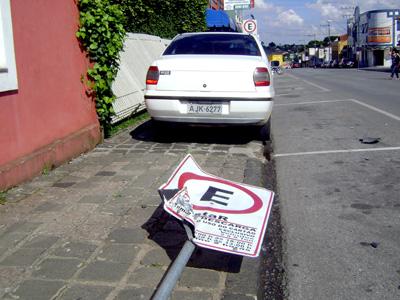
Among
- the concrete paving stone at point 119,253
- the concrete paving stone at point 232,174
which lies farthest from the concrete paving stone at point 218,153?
the concrete paving stone at point 119,253

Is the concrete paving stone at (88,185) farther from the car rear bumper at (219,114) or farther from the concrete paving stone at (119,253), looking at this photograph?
the car rear bumper at (219,114)

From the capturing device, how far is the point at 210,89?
20.9 feet

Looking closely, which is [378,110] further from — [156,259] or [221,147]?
[156,259]

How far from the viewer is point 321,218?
160 inches

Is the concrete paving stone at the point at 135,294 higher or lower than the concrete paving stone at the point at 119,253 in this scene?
lower

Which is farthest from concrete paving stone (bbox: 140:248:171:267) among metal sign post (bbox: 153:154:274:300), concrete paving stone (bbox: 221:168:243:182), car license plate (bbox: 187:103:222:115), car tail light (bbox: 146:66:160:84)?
car tail light (bbox: 146:66:160:84)

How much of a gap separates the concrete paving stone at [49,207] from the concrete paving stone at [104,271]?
1.19 metres

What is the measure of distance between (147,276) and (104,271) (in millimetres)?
273

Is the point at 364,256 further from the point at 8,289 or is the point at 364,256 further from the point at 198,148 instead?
the point at 198,148

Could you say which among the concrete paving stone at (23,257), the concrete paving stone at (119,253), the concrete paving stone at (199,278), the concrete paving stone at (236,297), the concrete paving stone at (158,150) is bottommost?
the concrete paving stone at (236,297)

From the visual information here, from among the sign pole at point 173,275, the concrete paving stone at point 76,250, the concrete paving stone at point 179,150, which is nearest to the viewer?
the sign pole at point 173,275

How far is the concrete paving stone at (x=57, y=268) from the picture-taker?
294 centimetres

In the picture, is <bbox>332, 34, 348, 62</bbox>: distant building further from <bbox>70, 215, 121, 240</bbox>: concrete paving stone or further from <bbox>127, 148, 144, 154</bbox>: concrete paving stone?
<bbox>70, 215, 121, 240</bbox>: concrete paving stone

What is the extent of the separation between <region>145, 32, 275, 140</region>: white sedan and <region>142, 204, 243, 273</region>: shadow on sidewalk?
2.69 metres
